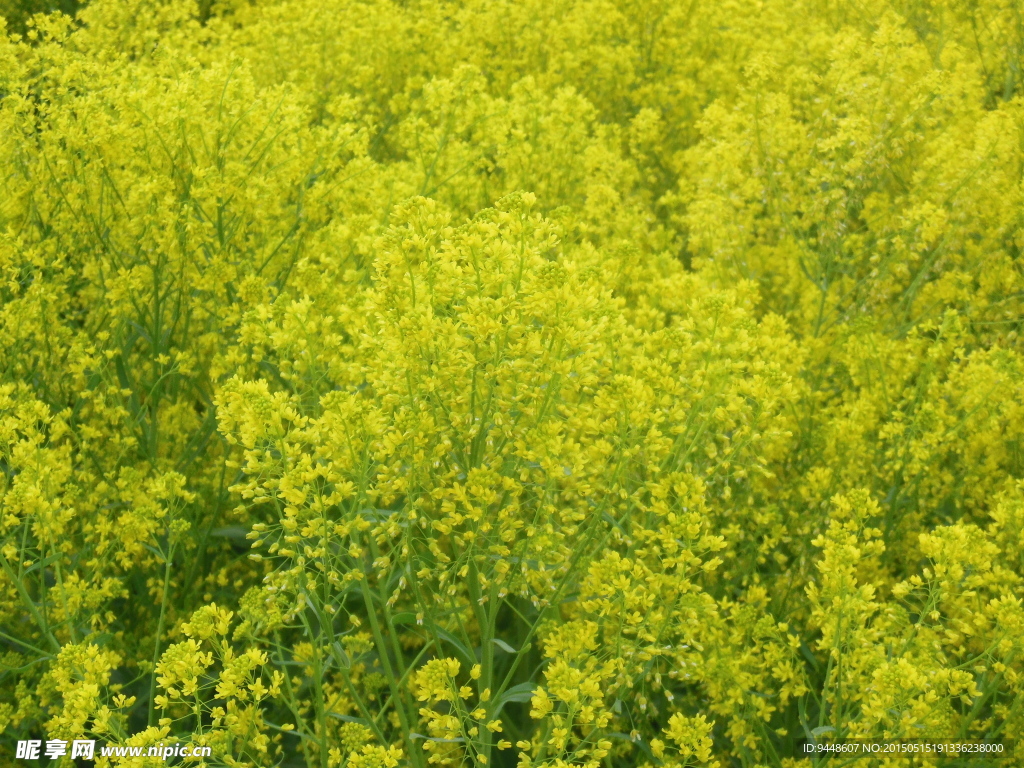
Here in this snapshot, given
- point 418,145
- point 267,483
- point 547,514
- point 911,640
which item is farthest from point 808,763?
point 418,145

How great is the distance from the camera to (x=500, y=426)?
8.30 feet

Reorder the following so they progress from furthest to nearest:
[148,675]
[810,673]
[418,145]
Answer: [418,145]
[810,673]
[148,675]

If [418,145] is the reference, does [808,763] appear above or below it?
below

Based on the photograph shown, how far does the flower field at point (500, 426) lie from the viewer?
2.55 m

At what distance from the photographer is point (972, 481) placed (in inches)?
147

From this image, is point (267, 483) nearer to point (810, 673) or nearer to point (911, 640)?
point (911, 640)

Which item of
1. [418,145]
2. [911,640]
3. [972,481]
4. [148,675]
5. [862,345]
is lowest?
[148,675]

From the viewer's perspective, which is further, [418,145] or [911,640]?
[418,145]

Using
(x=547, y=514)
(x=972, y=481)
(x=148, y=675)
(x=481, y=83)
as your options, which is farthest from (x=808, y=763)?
(x=481, y=83)

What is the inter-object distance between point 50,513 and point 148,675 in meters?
0.74

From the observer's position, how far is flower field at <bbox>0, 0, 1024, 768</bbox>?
2551mm

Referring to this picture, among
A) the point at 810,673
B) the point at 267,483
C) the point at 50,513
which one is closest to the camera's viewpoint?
the point at 267,483

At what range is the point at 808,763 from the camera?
2.96 meters

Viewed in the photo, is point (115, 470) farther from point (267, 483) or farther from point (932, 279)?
point (932, 279)
